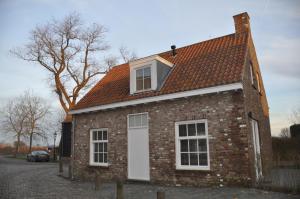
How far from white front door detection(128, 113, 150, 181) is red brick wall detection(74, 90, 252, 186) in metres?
0.29

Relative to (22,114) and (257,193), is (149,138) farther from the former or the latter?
(22,114)

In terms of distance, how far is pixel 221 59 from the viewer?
A: 1185cm

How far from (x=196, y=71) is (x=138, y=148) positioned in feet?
14.8

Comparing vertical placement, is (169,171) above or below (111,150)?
Result: below

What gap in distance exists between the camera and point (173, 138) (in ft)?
36.3

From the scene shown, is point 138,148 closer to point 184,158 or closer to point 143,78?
point 184,158

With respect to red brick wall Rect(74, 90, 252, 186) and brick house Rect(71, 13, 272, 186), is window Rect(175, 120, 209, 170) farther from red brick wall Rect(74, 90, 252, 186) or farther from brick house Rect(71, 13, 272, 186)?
red brick wall Rect(74, 90, 252, 186)

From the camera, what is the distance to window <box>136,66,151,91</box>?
1291 centimetres

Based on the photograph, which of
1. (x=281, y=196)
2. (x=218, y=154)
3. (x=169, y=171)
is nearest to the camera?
(x=281, y=196)

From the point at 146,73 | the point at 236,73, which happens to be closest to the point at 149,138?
the point at 146,73

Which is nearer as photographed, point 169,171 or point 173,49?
point 169,171

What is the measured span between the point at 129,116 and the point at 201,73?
4.05 metres

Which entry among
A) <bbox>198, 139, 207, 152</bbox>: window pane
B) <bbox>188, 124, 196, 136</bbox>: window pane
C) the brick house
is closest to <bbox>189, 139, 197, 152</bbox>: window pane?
the brick house

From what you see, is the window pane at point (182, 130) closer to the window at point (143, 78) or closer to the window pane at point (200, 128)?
the window pane at point (200, 128)
